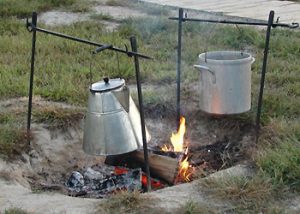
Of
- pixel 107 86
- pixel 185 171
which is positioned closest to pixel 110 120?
pixel 107 86

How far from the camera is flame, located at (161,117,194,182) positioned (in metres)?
4.29

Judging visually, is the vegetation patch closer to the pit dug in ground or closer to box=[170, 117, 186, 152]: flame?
the pit dug in ground

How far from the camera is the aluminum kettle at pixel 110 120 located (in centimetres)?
388

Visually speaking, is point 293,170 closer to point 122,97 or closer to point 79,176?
point 122,97

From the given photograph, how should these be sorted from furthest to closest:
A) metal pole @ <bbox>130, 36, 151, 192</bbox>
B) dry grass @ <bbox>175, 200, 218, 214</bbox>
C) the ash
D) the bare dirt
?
the ash
the bare dirt
metal pole @ <bbox>130, 36, 151, 192</bbox>
dry grass @ <bbox>175, 200, 218, 214</bbox>

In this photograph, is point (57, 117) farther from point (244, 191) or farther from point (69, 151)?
point (244, 191)

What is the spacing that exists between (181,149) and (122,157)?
43 cm

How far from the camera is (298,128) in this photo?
14.7 feet

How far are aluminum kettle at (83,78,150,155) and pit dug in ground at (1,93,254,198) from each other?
0.93 feet

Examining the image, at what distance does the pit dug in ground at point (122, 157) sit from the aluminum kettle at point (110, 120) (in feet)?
0.93

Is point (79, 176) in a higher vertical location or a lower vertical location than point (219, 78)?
lower

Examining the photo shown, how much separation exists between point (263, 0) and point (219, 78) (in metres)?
6.89

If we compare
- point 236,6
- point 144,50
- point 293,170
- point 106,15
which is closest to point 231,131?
point 293,170

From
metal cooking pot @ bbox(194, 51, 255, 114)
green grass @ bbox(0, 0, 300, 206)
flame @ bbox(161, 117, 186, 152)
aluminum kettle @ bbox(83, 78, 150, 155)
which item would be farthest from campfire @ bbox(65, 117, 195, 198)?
green grass @ bbox(0, 0, 300, 206)
